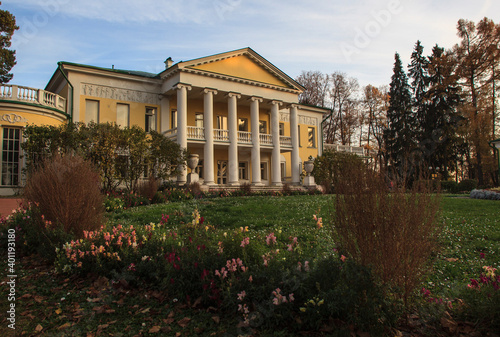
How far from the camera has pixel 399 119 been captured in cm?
4109

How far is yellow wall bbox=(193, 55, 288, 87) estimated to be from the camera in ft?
81.9

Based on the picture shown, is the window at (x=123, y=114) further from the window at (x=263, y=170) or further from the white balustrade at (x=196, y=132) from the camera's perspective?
the window at (x=263, y=170)

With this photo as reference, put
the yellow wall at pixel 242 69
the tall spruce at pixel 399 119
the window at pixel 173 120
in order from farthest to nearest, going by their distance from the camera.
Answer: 1. the tall spruce at pixel 399 119
2. the window at pixel 173 120
3. the yellow wall at pixel 242 69

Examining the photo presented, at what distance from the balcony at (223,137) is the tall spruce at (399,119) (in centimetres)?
1847

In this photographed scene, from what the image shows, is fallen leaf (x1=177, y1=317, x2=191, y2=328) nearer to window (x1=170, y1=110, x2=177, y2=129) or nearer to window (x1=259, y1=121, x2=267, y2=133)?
window (x1=170, y1=110, x2=177, y2=129)

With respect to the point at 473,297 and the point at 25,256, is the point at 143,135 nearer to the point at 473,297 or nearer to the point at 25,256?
the point at 25,256

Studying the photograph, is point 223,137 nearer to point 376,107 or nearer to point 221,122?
point 221,122

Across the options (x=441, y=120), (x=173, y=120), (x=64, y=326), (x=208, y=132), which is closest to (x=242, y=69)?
(x=208, y=132)

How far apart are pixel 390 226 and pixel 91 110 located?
23.1 metres

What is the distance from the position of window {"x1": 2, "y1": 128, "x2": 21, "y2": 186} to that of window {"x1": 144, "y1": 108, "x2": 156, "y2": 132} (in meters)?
8.25

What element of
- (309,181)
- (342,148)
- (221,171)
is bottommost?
(309,181)

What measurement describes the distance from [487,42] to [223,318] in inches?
1638

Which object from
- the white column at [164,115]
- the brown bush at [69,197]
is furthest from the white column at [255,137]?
the brown bush at [69,197]

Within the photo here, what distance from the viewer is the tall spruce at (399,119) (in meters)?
40.8
